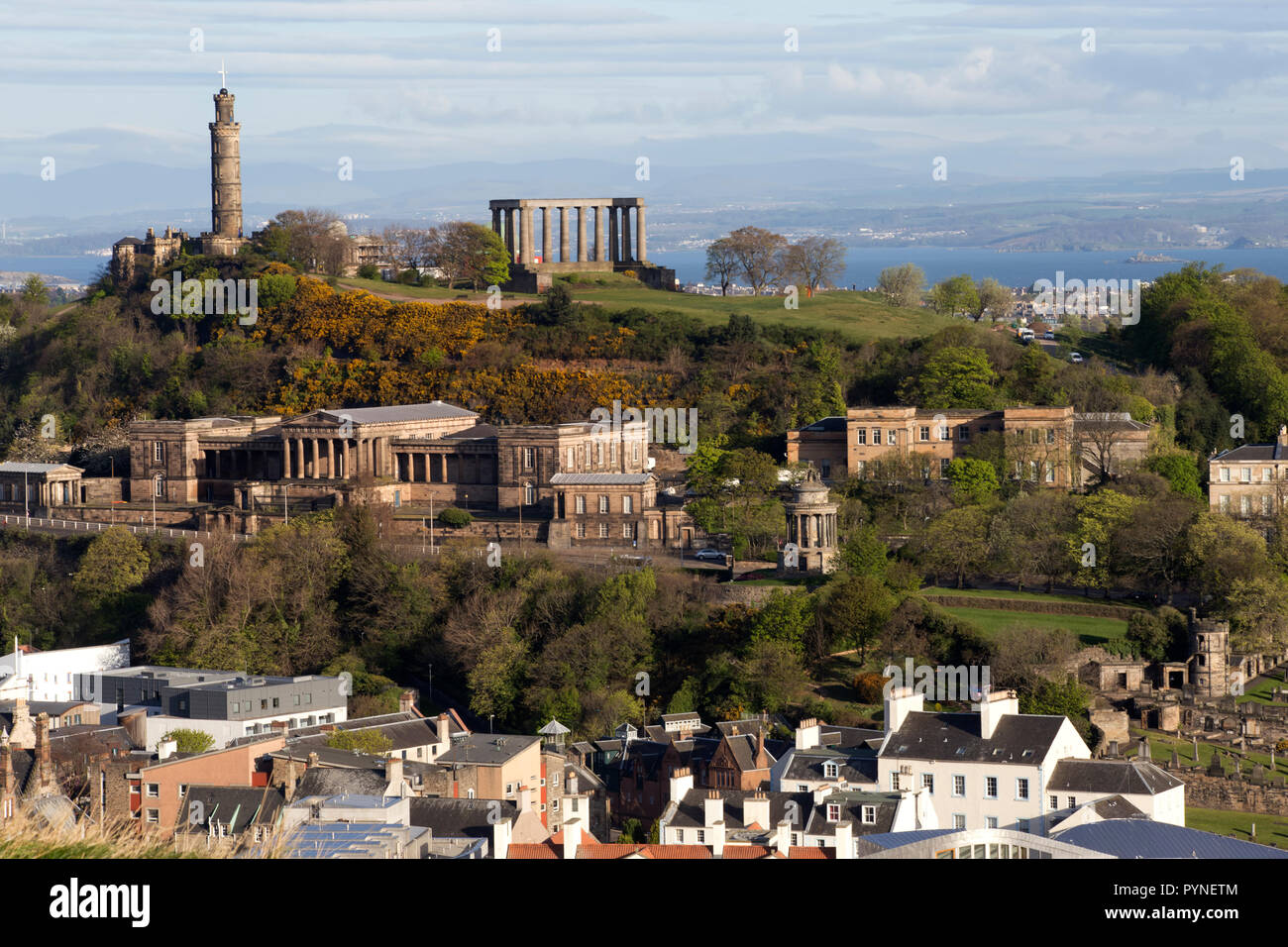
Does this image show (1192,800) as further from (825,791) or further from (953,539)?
(953,539)

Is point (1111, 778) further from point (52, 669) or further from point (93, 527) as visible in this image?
point (93, 527)

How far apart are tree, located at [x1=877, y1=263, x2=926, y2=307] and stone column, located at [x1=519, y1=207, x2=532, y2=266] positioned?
61.6 ft

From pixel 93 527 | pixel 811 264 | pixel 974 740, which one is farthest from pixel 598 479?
pixel 811 264

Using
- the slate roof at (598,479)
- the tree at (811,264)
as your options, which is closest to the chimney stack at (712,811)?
the slate roof at (598,479)

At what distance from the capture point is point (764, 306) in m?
93.5

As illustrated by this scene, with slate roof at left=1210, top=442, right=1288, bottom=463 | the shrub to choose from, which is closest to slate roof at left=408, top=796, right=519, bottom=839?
the shrub

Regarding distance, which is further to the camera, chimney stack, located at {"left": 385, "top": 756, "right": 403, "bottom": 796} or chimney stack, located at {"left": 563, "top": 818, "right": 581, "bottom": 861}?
chimney stack, located at {"left": 385, "top": 756, "right": 403, "bottom": 796}

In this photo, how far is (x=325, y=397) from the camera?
277ft

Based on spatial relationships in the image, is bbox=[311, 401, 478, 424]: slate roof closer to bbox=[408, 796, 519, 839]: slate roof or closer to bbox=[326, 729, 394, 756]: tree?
bbox=[326, 729, 394, 756]: tree

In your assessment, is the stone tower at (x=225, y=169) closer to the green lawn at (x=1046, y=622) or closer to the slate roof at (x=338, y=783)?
the green lawn at (x=1046, y=622)

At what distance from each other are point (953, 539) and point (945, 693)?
9.94m

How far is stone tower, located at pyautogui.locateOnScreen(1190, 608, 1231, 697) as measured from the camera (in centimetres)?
5388
